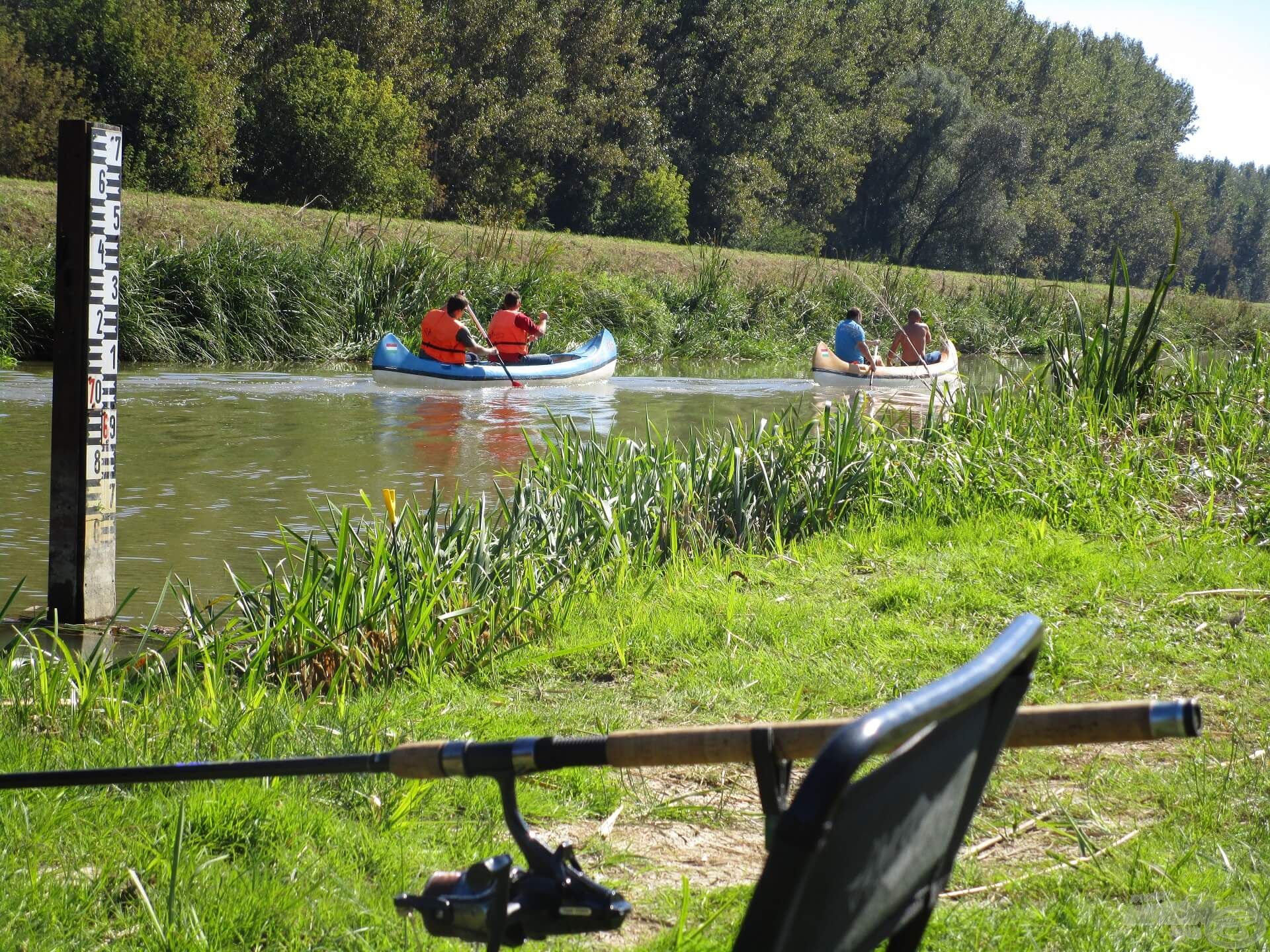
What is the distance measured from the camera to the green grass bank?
66.8 feet

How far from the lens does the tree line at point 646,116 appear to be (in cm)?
3319

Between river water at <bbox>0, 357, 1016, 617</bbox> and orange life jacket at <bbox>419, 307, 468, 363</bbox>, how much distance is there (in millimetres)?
649

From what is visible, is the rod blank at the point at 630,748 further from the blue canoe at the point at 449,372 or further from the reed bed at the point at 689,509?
the blue canoe at the point at 449,372

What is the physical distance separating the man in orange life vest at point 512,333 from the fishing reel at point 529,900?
17.9 metres

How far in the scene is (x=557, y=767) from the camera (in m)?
1.65

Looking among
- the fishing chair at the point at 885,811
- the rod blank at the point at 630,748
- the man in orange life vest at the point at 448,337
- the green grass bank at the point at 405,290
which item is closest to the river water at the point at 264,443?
the man in orange life vest at the point at 448,337

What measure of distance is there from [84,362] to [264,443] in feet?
25.6

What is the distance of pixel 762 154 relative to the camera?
184 feet

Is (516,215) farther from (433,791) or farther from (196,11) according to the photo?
(433,791)

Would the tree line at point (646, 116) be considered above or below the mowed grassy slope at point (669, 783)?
above

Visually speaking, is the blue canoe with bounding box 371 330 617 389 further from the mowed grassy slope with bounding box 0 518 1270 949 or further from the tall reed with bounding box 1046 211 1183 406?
the mowed grassy slope with bounding box 0 518 1270 949

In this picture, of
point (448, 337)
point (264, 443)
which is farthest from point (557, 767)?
point (448, 337)

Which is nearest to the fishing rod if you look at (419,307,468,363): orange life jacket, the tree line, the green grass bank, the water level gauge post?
the water level gauge post

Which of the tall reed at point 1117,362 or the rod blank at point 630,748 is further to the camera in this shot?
the tall reed at point 1117,362
